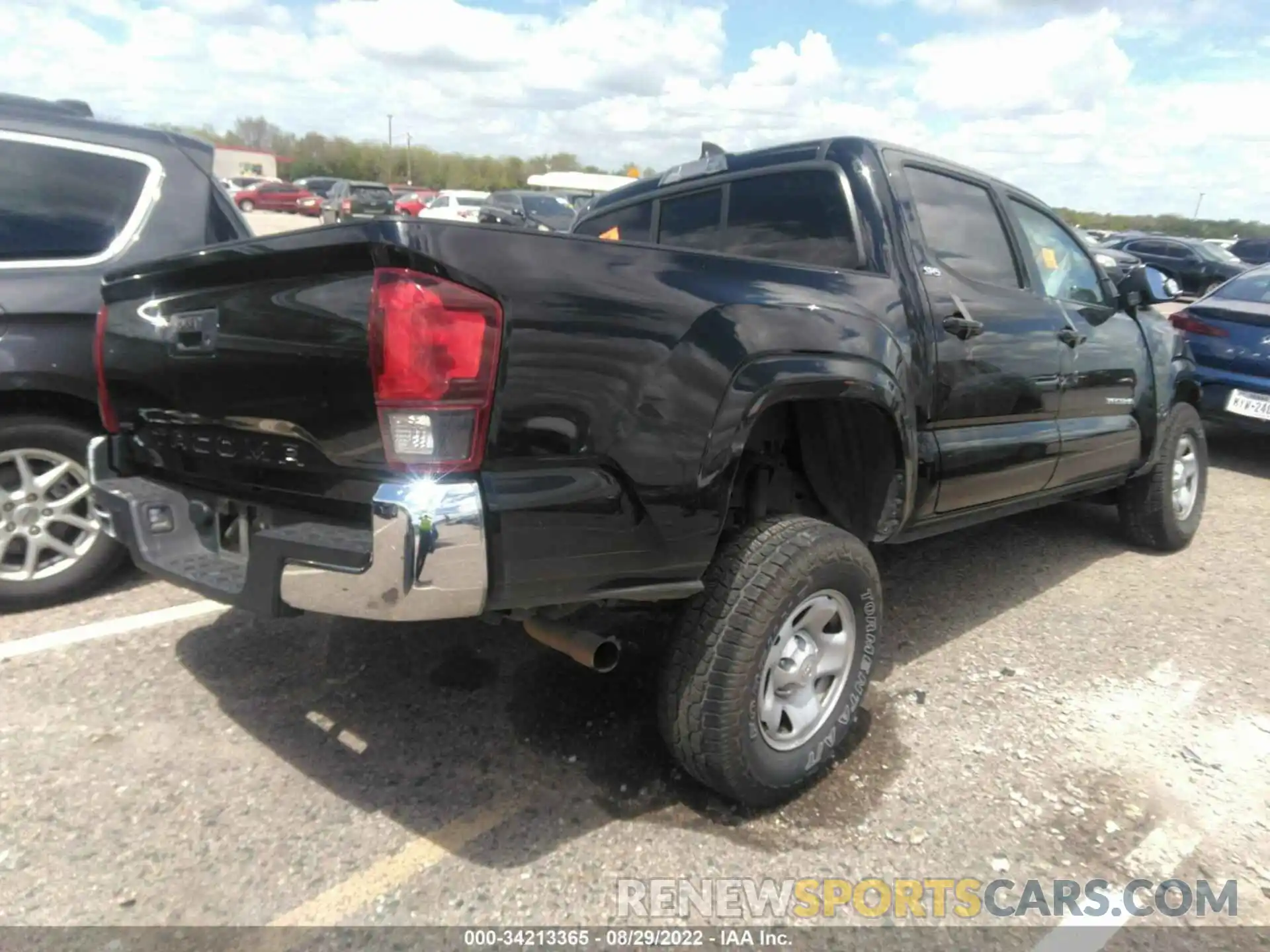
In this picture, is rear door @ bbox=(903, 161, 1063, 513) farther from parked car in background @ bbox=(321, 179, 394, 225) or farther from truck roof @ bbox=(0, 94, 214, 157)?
parked car in background @ bbox=(321, 179, 394, 225)

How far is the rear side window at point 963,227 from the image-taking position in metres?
3.34

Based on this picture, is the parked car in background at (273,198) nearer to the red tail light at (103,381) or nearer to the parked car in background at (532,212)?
the parked car in background at (532,212)

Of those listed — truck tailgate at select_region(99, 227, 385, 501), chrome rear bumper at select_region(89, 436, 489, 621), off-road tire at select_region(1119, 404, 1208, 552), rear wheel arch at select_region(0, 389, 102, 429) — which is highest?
truck tailgate at select_region(99, 227, 385, 501)

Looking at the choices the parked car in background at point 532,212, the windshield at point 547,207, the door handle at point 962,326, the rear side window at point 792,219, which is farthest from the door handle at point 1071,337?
the windshield at point 547,207

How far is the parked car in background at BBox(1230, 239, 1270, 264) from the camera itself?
2495 cm

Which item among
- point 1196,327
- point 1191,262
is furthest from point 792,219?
point 1191,262

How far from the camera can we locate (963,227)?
3547mm

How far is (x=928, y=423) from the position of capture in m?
3.18

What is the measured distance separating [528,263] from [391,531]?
2.17ft

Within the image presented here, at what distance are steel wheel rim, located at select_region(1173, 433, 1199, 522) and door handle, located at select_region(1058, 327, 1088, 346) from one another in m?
1.47

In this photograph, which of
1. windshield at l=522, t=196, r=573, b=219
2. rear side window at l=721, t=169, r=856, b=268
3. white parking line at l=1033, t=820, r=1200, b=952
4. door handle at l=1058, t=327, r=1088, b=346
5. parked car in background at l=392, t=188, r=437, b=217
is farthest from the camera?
parked car in background at l=392, t=188, r=437, b=217

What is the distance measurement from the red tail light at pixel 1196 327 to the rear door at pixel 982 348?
13.8 feet

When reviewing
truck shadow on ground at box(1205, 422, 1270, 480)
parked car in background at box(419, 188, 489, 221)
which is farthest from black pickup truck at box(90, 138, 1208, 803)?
parked car in background at box(419, 188, 489, 221)

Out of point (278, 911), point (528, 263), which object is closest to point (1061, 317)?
point (528, 263)
